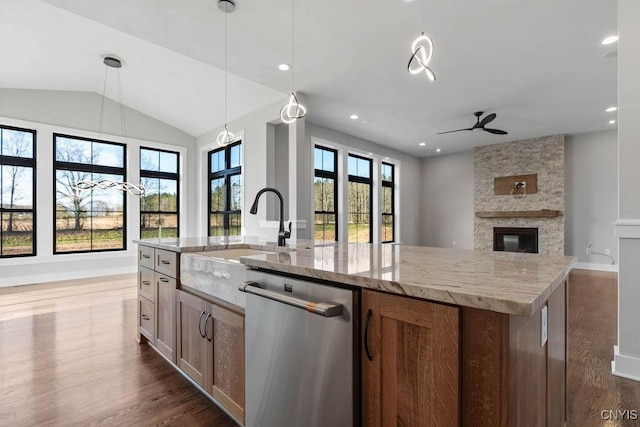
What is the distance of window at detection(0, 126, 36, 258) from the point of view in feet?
17.7

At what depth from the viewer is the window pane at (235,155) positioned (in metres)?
6.43

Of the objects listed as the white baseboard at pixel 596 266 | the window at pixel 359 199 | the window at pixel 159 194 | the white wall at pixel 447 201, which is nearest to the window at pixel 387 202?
the window at pixel 359 199

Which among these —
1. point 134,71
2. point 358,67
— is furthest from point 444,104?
point 134,71

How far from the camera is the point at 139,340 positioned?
2875 millimetres

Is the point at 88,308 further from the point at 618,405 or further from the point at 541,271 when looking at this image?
the point at 618,405

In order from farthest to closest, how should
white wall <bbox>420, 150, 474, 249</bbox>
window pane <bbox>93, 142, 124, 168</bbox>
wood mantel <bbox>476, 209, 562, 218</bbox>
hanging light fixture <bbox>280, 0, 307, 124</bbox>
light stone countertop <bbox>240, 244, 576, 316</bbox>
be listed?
white wall <bbox>420, 150, 474, 249</bbox> → wood mantel <bbox>476, 209, 562, 218</bbox> → window pane <bbox>93, 142, 124, 168</bbox> → hanging light fixture <bbox>280, 0, 307, 124</bbox> → light stone countertop <bbox>240, 244, 576, 316</bbox>

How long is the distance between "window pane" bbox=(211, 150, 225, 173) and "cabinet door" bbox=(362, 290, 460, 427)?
6476mm

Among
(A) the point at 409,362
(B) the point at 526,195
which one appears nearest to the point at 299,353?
(A) the point at 409,362

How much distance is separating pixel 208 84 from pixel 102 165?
3.13 m

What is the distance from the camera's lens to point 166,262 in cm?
231

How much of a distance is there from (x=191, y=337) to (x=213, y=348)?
288mm

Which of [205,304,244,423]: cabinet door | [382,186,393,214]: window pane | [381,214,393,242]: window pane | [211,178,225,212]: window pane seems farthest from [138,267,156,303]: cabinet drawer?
[382,186,393,214]: window pane

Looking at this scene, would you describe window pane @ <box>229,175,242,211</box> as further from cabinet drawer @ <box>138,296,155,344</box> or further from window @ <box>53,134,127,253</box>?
cabinet drawer @ <box>138,296,155,344</box>

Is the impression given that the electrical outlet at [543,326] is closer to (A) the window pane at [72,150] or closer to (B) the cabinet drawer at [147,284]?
(B) the cabinet drawer at [147,284]
